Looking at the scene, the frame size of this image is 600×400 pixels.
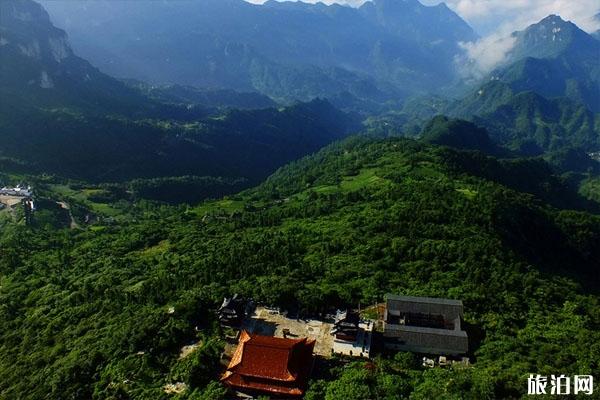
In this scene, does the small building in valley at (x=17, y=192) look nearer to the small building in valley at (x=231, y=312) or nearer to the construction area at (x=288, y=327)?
the small building in valley at (x=231, y=312)

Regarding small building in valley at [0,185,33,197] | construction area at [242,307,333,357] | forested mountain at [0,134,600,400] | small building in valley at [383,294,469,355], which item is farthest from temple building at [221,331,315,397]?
small building in valley at [0,185,33,197]

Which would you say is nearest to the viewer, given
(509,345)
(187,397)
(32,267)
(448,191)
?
(187,397)

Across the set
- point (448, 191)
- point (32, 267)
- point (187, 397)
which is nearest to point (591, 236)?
point (448, 191)

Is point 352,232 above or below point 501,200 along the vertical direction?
below

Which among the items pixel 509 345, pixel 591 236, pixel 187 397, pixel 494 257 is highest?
pixel 591 236

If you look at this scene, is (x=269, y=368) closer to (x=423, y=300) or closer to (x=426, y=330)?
(x=426, y=330)

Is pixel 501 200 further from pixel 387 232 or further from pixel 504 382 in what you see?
pixel 504 382

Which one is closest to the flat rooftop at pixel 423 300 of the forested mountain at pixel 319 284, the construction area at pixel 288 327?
the forested mountain at pixel 319 284
